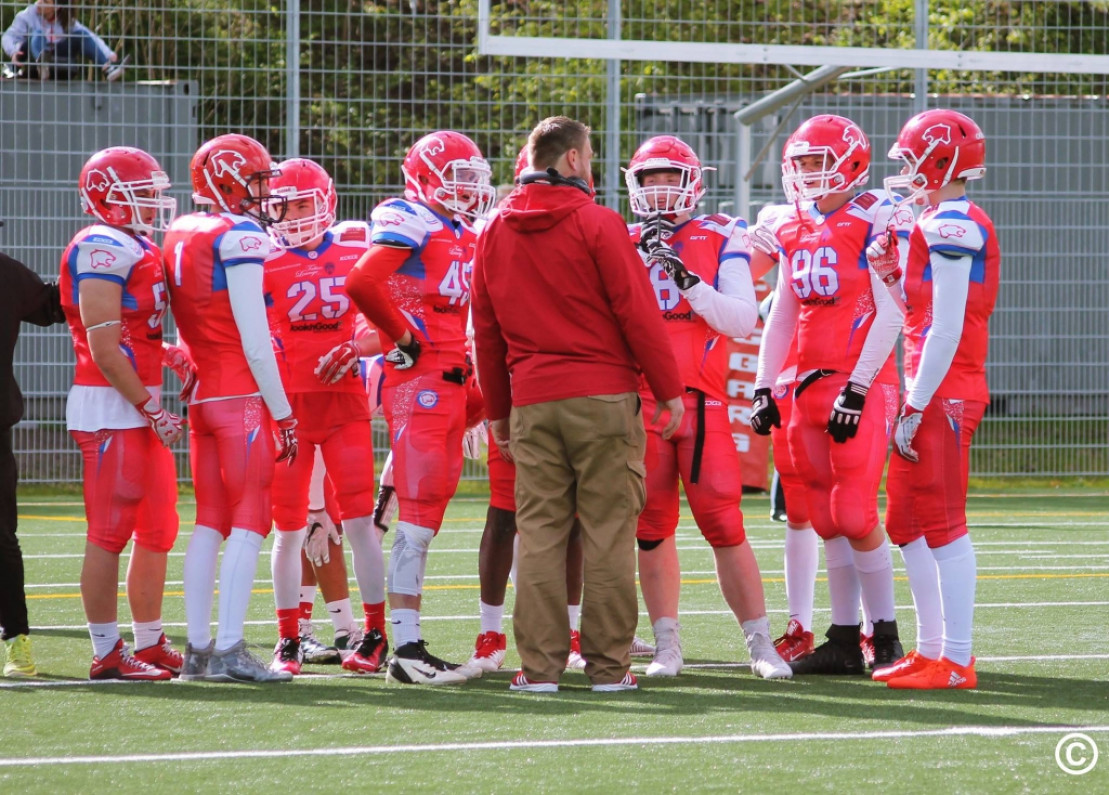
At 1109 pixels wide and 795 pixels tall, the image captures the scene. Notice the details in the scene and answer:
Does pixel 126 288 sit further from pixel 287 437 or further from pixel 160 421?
pixel 287 437

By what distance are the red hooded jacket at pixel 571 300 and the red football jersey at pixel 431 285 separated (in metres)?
0.62

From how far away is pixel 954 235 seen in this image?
17.3 ft

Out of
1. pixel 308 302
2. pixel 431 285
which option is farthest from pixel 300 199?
pixel 431 285

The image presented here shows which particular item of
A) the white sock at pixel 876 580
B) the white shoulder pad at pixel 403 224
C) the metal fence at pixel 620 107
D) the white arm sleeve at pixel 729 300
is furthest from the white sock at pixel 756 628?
the metal fence at pixel 620 107

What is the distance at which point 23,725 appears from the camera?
491cm

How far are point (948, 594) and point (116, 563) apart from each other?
3.07 m

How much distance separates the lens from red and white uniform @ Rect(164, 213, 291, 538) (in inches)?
222

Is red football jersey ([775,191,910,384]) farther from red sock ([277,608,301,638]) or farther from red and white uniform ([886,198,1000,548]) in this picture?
red sock ([277,608,301,638])

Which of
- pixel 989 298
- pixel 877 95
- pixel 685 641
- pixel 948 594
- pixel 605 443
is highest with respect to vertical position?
pixel 877 95

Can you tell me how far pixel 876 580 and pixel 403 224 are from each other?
2249mm

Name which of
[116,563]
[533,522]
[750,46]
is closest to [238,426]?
[116,563]

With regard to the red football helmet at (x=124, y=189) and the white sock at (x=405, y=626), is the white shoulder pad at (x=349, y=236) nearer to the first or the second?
the red football helmet at (x=124, y=189)

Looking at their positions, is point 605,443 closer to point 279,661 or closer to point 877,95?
point 279,661

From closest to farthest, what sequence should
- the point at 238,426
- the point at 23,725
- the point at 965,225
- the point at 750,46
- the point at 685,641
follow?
the point at 23,725
the point at 965,225
the point at 238,426
the point at 685,641
the point at 750,46
